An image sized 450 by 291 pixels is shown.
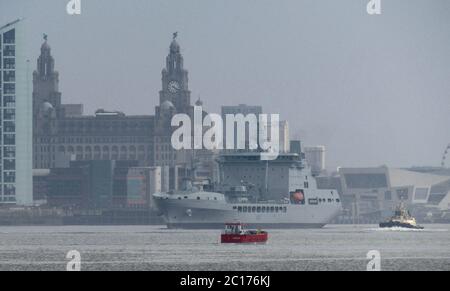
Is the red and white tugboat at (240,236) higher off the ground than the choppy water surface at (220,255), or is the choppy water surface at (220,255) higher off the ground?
the red and white tugboat at (240,236)

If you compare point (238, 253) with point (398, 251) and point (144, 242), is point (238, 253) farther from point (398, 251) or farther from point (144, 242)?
point (144, 242)

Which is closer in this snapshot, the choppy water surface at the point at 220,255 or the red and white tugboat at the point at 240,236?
the choppy water surface at the point at 220,255

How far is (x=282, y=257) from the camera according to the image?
154000 mm

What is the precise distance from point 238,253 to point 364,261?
52.5 feet

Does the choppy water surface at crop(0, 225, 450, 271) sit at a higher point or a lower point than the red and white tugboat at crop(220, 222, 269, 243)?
lower

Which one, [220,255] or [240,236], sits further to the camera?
[240,236]

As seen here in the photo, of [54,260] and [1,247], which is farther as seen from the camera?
[1,247]

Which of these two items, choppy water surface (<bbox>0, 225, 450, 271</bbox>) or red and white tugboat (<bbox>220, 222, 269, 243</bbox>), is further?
red and white tugboat (<bbox>220, 222, 269, 243</bbox>)

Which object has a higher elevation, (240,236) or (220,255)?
(240,236)
